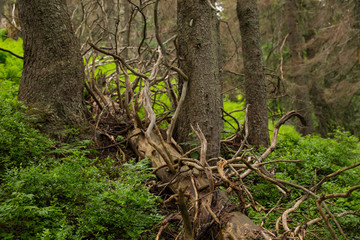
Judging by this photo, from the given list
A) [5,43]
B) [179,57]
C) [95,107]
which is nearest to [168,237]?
[179,57]

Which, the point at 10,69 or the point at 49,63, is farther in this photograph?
the point at 10,69

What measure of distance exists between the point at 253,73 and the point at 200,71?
2.41 metres

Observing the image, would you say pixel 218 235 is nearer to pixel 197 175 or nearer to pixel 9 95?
pixel 197 175

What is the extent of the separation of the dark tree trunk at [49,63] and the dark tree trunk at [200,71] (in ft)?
5.75

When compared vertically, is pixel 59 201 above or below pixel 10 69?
below

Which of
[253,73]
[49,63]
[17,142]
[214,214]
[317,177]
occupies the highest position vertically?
[49,63]

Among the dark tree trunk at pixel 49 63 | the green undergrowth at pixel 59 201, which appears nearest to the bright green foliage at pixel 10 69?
the dark tree trunk at pixel 49 63

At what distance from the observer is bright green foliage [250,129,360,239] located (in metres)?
3.24

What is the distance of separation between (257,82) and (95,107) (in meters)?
3.31

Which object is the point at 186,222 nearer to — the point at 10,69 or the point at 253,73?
the point at 253,73

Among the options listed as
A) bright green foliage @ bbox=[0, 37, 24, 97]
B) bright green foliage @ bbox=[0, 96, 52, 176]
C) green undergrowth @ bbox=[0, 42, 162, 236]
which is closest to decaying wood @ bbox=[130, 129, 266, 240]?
green undergrowth @ bbox=[0, 42, 162, 236]

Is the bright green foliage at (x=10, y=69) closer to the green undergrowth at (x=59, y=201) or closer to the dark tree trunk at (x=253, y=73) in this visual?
the green undergrowth at (x=59, y=201)

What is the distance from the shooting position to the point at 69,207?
282 centimetres

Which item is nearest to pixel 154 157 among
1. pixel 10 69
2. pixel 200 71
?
pixel 200 71
